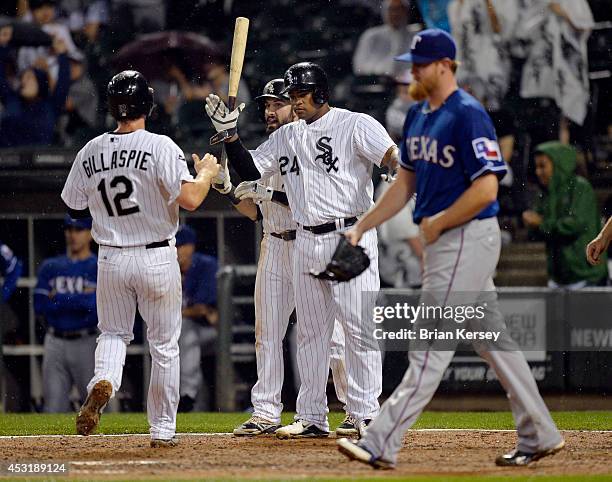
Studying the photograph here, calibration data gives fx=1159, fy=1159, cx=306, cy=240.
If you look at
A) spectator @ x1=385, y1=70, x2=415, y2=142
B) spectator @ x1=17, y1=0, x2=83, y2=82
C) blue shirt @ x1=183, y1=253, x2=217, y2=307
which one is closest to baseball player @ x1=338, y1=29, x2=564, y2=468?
blue shirt @ x1=183, y1=253, x2=217, y2=307

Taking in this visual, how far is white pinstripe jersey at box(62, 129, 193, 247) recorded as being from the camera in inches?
216

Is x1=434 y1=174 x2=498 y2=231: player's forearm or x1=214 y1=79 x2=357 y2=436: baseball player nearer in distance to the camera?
x1=434 y1=174 x2=498 y2=231: player's forearm

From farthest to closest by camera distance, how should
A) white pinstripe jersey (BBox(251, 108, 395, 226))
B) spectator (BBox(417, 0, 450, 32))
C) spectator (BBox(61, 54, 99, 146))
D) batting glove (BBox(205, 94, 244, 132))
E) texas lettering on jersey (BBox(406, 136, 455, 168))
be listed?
1. spectator (BBox(61, 54, 99, 146))
2. spectator (BBox(417, 0, 450, 32))
3. batting glove (BBox(205, 94, 244, 132))
4. white pinstripe jersey (BBox(251, 108, 395, 226))
5. texas lettering on jersey (BBox(406, 136, 455, 168))

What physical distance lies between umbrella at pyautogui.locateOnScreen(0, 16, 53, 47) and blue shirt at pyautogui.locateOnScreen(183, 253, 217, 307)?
2.84 m

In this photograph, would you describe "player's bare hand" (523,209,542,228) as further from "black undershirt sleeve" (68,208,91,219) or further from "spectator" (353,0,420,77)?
"black undershirt sleeve" (68,208,91,219)

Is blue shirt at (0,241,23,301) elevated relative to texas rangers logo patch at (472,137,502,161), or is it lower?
lower

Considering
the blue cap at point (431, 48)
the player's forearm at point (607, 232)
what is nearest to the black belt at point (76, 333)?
the player's forearm at point (607, 232)

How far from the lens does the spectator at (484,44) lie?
10.4 m

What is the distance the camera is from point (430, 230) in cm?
454

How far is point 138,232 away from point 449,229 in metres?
1.65

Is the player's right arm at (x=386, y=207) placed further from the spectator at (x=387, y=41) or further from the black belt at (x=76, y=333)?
the spectator at (x=387, y=41)

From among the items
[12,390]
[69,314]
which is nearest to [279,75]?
[69,314]

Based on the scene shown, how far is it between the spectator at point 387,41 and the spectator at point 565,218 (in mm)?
1616

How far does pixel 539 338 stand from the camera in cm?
926
